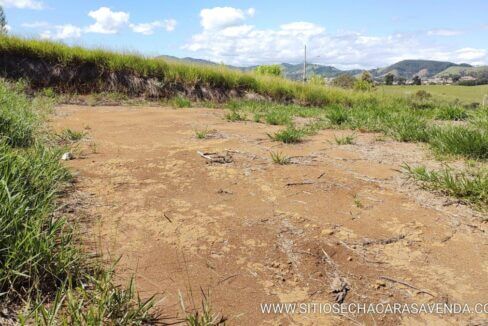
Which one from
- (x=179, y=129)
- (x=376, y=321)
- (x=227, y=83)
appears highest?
(x=227, y=83)

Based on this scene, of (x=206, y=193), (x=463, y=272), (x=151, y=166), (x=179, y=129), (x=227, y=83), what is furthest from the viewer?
(x=227, y=83)

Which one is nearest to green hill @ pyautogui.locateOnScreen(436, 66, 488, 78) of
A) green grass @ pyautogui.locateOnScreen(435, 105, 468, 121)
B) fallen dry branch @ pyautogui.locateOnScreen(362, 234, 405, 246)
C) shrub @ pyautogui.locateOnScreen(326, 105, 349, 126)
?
green grass @ pyautogui.locateOnScreen(435, 105, 468, 121)

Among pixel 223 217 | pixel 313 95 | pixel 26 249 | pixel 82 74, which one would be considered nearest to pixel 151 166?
pixel 223 217

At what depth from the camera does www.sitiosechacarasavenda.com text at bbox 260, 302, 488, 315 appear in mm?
1647

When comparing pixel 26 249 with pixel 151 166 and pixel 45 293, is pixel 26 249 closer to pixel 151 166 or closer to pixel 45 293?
pixel 45 293

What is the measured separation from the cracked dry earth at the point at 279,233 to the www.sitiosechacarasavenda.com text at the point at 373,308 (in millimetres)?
28

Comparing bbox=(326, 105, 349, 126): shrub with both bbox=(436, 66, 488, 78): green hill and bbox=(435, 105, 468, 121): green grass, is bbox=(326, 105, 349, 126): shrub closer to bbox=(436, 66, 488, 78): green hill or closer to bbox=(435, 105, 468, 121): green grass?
bbox=(435, 105, 468, 121): green grass

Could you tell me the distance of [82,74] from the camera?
36.1 feet

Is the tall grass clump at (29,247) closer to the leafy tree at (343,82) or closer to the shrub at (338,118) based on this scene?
the shrub at (338,118)

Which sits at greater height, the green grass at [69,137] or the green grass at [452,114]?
the green grass at [452,114]

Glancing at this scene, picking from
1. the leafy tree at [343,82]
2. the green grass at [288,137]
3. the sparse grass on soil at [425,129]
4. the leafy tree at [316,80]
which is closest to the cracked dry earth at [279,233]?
the sparse grass on soil at [425,129]

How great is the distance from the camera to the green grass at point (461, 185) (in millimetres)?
2678

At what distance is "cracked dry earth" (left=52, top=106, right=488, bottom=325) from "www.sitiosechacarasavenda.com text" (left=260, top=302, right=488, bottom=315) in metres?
0.03

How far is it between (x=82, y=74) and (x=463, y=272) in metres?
11.2
